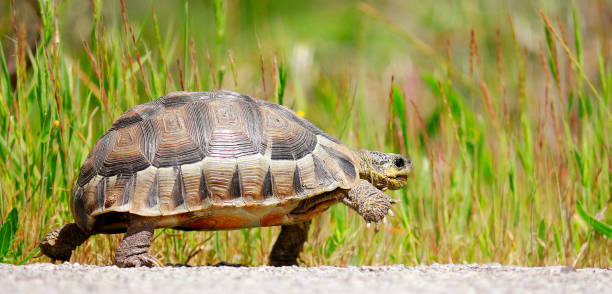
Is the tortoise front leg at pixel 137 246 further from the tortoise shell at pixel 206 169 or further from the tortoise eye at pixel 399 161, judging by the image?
the tortoise eye at pixel 399 161

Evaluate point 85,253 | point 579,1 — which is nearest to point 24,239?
point 85,253

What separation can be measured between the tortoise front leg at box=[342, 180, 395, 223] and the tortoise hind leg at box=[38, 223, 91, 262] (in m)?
1.17

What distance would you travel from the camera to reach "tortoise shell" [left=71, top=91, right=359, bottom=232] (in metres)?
2.75

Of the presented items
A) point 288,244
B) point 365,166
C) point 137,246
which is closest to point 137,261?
point 137,246

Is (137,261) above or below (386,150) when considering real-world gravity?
below

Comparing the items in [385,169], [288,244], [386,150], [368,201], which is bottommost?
[288,244]

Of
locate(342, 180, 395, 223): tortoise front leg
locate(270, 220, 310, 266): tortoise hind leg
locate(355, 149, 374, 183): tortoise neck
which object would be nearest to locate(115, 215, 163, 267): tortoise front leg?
locate(270, 220, 310, 266): tortoise hind leg

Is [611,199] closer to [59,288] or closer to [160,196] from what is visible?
[160,196]

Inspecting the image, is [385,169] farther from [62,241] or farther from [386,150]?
[62,241]

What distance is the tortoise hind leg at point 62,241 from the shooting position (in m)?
2.91

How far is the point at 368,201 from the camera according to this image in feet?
9.62

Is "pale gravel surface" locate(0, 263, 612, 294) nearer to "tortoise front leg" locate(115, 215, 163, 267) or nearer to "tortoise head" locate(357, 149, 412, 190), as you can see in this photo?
"tortoise front leg" locate(115, 215, 163, 267)

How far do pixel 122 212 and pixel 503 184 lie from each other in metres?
2.10

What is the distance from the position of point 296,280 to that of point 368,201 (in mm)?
946
